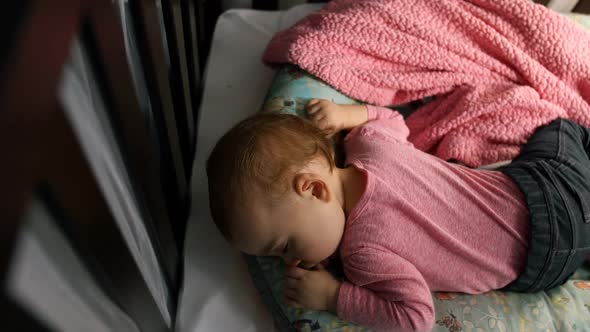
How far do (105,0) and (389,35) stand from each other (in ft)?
2.43

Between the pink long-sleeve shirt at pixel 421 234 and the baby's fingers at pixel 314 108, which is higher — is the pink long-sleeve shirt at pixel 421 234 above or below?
below

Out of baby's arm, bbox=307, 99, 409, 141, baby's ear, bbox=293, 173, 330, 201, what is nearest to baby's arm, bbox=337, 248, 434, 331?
baby's ear, bbox=293, 173, 330, 201

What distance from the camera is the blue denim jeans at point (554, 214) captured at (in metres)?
0.75

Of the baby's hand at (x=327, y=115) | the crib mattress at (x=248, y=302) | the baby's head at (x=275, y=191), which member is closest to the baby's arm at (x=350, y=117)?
the baby's hand at (x=327, y=115)

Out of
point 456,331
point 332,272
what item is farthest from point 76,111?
point 456,331

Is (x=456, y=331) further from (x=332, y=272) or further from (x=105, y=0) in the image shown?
(x=105, y=0)

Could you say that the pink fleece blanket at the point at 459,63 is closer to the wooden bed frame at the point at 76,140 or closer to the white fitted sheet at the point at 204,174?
the white fitted sheet at the point at 204,174

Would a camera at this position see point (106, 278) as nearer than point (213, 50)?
Yes

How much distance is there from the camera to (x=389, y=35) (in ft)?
3.20

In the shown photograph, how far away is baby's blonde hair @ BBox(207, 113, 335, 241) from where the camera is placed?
0.65 m

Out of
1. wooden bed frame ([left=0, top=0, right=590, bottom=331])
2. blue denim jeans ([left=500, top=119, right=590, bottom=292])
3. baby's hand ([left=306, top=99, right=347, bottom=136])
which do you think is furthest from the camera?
baby's hand ([left=306, top=99, right=347, bottom=136])

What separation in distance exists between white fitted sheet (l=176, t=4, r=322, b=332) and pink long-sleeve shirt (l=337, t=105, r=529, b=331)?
0.19 meters

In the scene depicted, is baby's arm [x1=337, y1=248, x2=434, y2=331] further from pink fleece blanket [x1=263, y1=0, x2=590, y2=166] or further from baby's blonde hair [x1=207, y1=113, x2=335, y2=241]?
pink fleece blanket [x1=263, y1=0, x2=590, y2=166]

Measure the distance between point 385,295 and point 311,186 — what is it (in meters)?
0.21
